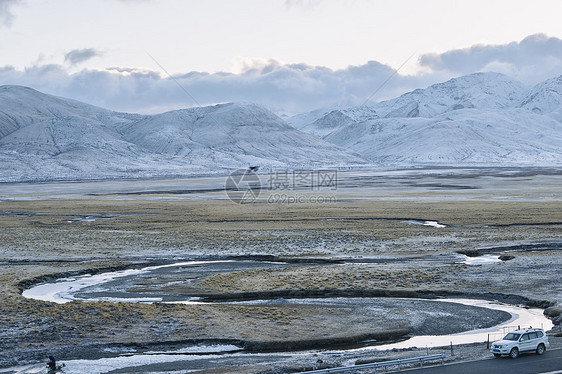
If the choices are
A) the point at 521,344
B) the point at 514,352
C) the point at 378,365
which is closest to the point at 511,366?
the point at 514,352

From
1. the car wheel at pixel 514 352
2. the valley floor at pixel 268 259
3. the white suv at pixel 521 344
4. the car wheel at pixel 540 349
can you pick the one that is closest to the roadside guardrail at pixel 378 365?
the valley floor at pixel 268 259

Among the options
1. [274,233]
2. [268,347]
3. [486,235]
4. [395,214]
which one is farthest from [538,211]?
[268,347]

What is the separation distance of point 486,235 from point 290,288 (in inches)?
1249

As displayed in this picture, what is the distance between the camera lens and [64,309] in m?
35.9

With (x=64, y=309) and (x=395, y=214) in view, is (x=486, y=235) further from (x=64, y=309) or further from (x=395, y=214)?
(x=64, y=309)

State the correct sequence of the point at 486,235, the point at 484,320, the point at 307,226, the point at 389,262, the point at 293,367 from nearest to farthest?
the point at 293,367
the point at 484,320
the point at 389,262
the point at 486,235
the point at 307,226

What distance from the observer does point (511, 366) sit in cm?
2498

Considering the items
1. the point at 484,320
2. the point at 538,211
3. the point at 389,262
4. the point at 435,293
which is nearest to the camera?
the point at 484,320

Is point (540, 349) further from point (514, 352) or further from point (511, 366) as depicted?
point (511, 366)

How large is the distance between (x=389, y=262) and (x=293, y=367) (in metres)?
28.5

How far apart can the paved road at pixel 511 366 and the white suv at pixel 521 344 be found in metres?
0.29

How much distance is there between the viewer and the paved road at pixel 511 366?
24.3 m

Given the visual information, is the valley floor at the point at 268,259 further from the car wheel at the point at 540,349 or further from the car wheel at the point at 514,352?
the car wheel at the point at 540,349

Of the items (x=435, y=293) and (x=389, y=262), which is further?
(x=389, y=262)
